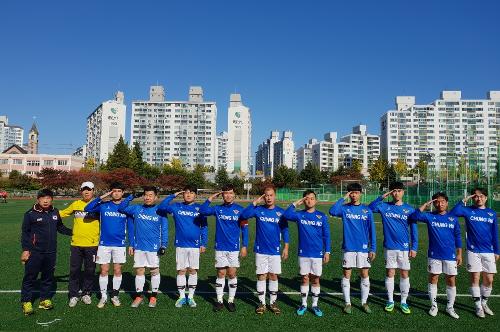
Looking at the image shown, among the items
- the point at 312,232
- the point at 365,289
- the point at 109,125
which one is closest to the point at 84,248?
the point at 312,232

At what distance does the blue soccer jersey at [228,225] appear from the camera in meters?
6.88

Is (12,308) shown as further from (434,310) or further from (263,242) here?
(434,310)

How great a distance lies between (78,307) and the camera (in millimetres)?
6758

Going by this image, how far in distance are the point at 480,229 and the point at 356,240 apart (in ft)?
7.11

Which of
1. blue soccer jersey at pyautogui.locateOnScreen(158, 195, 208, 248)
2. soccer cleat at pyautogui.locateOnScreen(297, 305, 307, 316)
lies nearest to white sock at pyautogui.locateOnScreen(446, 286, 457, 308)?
Answer: soccer cleat at pyautogui.locateOnScreen(297, 305, 307, 316)

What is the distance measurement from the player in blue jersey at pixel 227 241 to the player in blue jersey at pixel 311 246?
3.14 ft

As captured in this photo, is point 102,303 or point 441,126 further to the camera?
point 441,126

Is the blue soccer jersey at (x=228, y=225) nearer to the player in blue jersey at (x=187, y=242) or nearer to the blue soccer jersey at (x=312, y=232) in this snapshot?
the player in blue jersey at (x=187, y=242)

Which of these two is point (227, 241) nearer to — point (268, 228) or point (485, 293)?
point (268, 228)

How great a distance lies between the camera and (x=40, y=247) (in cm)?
663

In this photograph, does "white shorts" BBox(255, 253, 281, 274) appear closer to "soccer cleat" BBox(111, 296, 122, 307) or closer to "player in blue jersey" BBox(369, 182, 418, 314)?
"player in blue jersey" BBox(369, 182, 418, 314)

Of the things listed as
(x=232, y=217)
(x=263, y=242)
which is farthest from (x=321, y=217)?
(x=232, y=217)

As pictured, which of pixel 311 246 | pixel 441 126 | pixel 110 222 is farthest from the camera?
pixel 441 126

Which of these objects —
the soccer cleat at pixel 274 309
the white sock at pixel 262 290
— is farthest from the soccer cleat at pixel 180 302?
the soccer cleat at pixel 274 309
